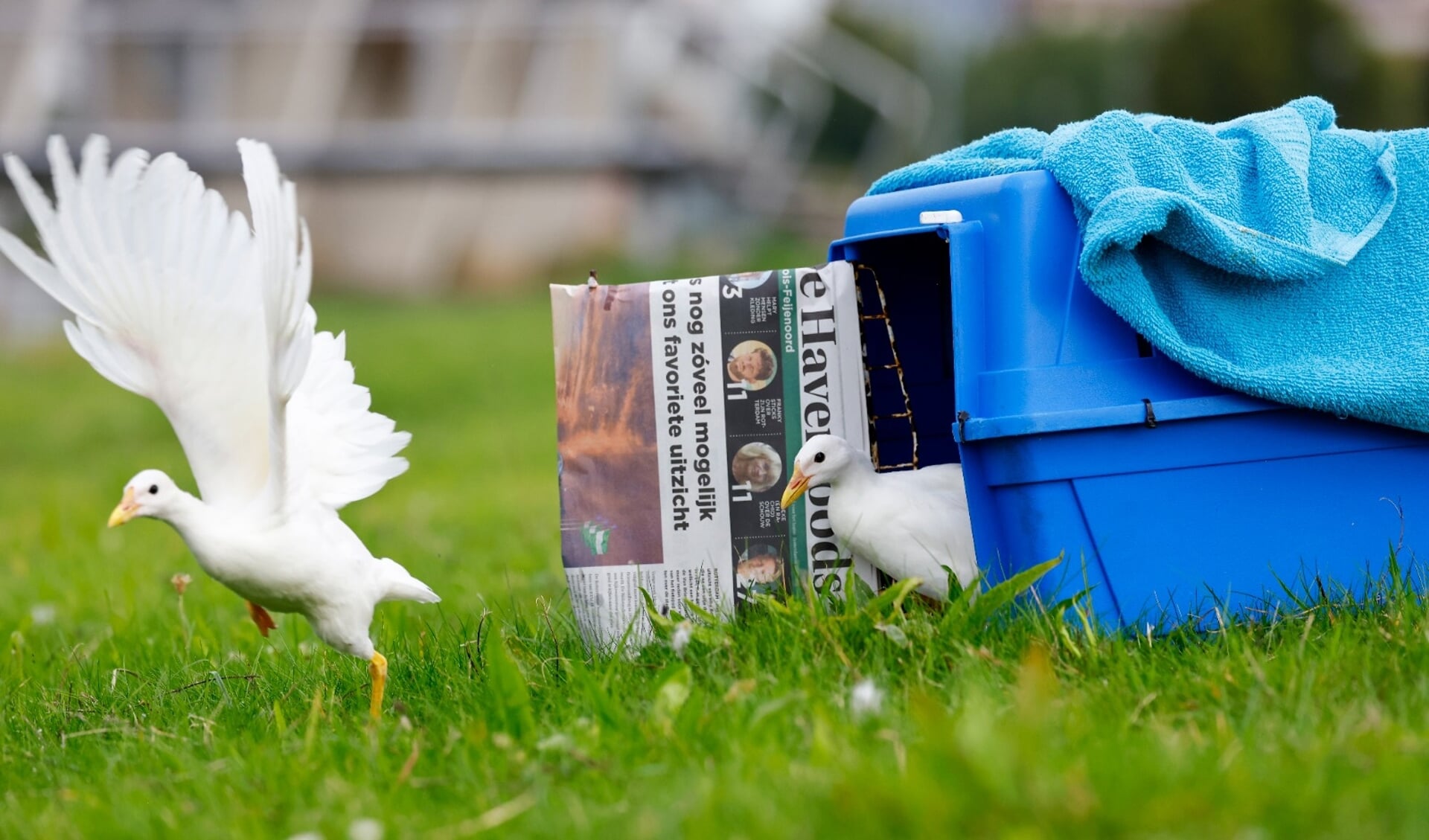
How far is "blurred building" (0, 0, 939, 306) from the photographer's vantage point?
1683 centimetres

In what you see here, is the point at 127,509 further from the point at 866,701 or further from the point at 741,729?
the point at 866,701

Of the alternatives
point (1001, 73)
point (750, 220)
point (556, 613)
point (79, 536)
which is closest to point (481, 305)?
point (750, 220)

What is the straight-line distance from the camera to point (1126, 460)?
2.58 metres

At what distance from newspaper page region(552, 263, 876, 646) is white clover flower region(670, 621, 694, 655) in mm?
232

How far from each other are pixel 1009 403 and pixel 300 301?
1.19 m

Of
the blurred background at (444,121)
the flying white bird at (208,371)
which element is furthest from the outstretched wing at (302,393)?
the blurred background at (444,121)

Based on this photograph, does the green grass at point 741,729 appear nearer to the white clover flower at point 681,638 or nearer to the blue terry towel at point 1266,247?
the white clover flower at point 681,638

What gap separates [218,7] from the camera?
17125 millimetres

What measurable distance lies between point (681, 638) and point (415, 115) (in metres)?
16.0

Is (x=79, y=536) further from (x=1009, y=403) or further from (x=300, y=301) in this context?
(x=1009, y=403)

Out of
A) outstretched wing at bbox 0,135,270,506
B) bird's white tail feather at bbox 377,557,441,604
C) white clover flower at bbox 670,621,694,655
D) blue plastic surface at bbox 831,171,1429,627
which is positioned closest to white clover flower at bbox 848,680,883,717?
white clover flower at bbox 670,621,694,655

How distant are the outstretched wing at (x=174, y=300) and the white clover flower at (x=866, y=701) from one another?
1.19 metres

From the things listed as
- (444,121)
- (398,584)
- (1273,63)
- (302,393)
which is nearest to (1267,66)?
(1273,63)

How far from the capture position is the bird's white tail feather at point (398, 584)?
9.08 ft
